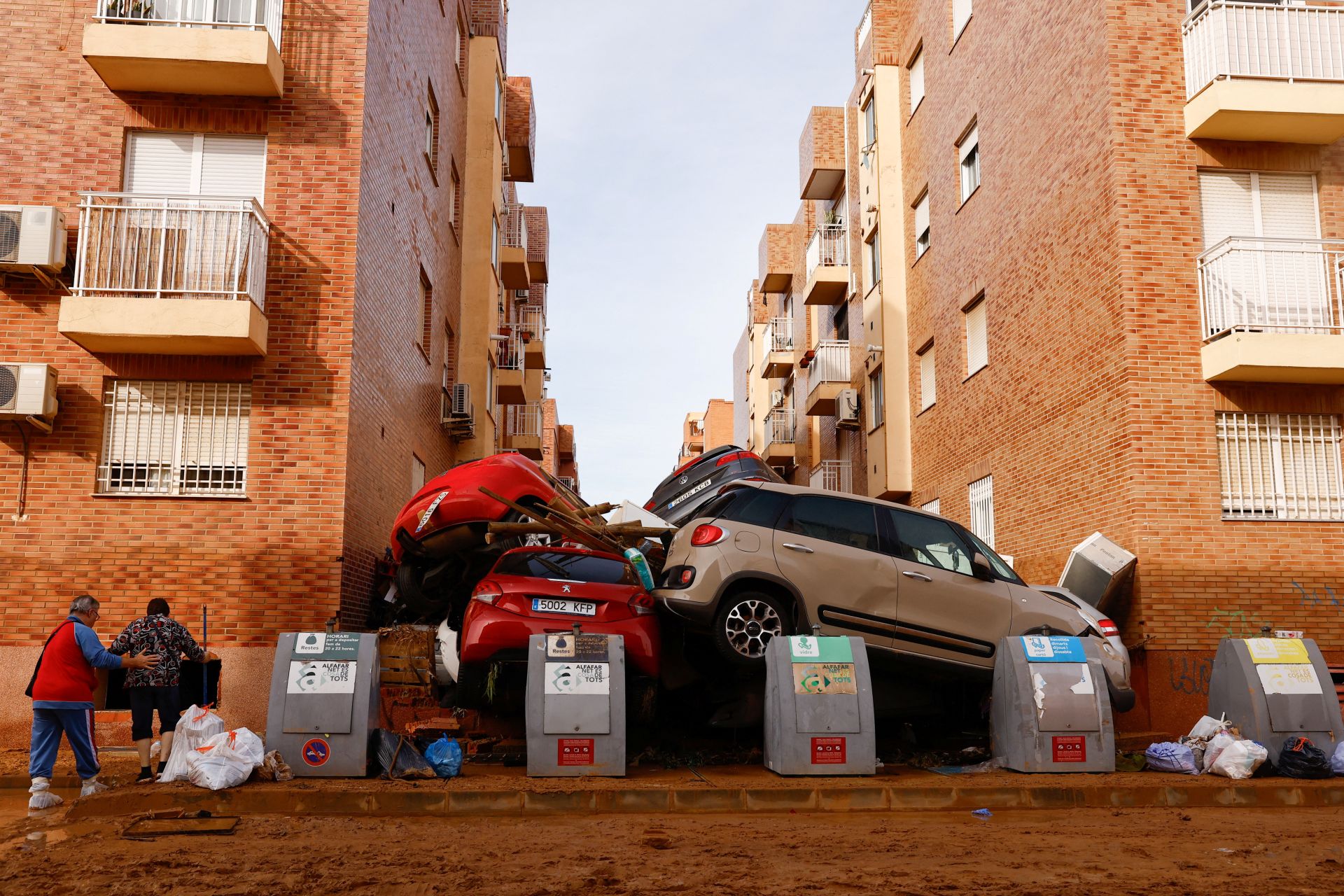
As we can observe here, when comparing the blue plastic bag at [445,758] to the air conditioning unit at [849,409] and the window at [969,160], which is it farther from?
the air conditioning unit at [849,409]

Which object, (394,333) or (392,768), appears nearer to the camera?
(392,768)

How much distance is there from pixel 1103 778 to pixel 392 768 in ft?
17.9

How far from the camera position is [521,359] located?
27109mm

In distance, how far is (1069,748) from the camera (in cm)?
909

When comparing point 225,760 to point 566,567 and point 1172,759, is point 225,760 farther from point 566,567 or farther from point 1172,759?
point 1172,759

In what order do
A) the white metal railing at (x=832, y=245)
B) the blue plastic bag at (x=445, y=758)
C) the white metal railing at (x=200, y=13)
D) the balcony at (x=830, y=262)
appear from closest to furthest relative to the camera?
the blue plastic bag at (x=445, y=758) < the white metal railing at (x=200, y=13) < the balcony at (x=830, y=262) < the white metal railing at (x=832, y=245)

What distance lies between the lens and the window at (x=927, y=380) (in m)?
20.2

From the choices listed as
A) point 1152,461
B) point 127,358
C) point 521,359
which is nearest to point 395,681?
point 127,358

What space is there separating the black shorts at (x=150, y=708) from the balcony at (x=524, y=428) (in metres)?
20.6

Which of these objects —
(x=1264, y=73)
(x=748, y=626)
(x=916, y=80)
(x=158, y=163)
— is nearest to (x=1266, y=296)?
(x=1264, y=73)

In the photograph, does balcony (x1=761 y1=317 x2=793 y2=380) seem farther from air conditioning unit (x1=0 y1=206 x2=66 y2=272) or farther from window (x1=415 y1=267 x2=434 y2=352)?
air conditioning unit (x1=0 y1=206 x2=66 y2=272)

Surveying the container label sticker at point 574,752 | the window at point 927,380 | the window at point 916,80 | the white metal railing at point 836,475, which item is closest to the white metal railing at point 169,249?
the container label sticker at point 574,752

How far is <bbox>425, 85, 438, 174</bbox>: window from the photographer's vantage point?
699 inches

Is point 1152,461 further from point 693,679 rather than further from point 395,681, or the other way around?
point 395,681
